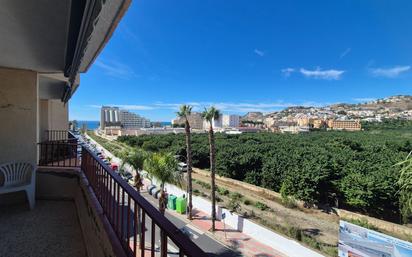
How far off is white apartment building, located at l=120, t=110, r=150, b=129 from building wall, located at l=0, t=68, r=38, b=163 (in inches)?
4125

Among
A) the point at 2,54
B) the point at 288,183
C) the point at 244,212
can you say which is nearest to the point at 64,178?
the point at 2,54

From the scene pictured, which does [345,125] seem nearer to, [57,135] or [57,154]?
Answer: [57,135]

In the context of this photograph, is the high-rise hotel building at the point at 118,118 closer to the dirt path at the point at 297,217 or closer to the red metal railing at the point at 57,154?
the dirt path at the point at 297,217

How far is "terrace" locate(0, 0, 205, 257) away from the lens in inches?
59.1

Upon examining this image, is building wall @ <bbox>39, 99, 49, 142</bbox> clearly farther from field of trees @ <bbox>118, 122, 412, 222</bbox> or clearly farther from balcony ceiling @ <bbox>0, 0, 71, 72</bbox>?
field of trees @ <bbox>118, 122, 412, 222</bbox>

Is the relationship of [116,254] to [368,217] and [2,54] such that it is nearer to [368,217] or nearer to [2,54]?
[2,54]

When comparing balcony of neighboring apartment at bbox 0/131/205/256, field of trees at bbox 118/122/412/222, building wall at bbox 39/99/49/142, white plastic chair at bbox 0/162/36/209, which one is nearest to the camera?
balcony of neighboring apartment at bbox 0/131/205/256

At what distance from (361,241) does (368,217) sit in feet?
20.6

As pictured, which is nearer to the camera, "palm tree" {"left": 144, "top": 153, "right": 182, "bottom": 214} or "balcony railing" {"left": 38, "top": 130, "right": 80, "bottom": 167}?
"balcony railing" {"left": 38, "top": 130, "right": 80, "bottom": 167}

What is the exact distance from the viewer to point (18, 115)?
14.5 ft

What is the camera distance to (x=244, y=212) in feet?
42.7

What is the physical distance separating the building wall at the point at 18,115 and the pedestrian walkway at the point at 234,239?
7.96 metres

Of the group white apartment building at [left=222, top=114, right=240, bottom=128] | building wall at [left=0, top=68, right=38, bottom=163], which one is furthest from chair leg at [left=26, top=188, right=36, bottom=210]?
white apartment building at [left=222, top=114, right=240, bottom=128]

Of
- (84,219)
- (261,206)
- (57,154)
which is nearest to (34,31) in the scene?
(84,219)
